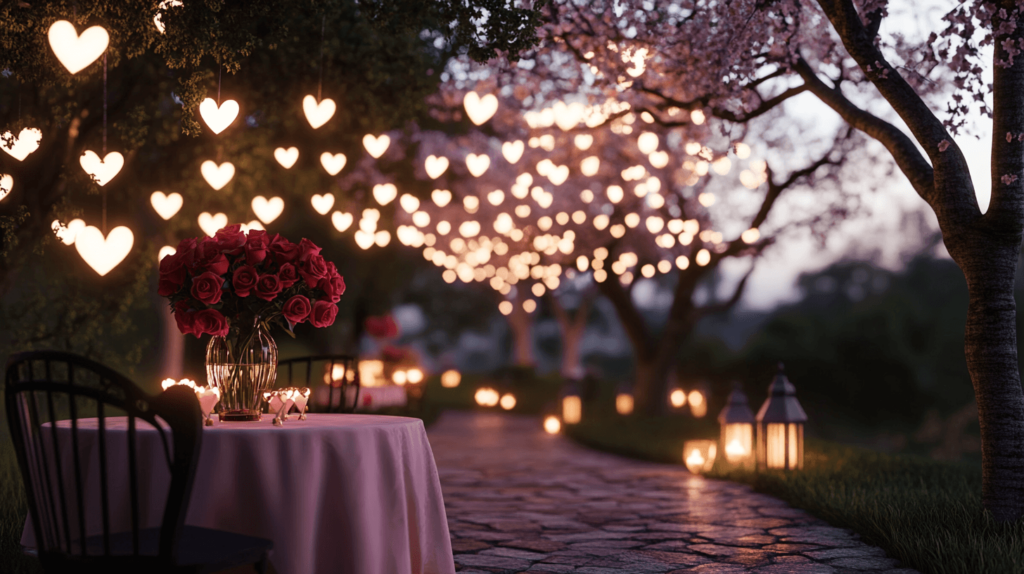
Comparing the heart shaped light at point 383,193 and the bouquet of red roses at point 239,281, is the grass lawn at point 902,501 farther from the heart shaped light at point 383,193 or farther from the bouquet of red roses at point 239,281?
the heart shaped light at point 383,193

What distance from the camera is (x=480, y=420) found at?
1675 centimetres

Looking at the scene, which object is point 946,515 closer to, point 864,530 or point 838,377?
point 864,530

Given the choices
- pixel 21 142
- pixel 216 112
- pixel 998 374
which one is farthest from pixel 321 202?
pixel 998 374

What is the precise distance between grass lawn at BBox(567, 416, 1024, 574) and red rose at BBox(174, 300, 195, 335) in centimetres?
387

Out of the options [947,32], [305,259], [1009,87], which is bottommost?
[305,259]

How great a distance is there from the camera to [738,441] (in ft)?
29.1

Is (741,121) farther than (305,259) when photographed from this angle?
Yes

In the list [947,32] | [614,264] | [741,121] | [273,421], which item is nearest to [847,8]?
[947,32]

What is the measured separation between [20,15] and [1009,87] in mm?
5989

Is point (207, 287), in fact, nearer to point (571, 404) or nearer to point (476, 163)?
point (476, 163)

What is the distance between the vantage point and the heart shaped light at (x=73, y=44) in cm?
450

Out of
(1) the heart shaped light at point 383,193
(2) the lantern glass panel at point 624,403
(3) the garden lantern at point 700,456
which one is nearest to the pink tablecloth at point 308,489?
(3) the garden lantern at point 700,456

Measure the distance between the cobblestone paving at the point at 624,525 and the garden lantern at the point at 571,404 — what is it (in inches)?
163

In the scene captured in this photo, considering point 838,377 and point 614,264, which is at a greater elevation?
point 614,264
